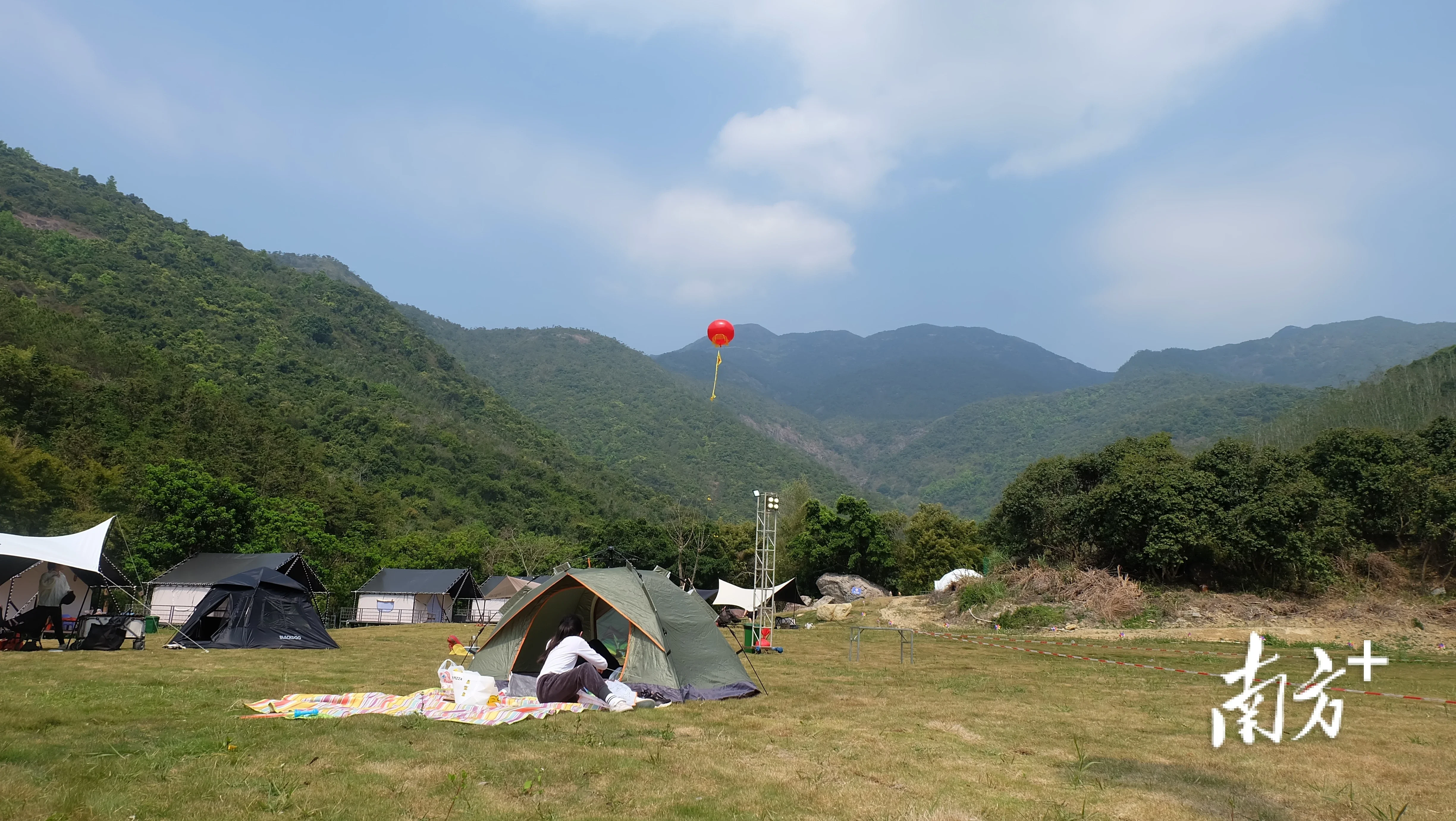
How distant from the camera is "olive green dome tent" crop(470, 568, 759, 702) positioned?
9750mm

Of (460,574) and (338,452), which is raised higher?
(338,452)

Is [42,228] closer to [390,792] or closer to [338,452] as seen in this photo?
[338,452]

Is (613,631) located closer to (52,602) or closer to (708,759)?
(708,759)

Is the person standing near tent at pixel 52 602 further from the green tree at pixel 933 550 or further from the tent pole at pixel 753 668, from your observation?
the green tree at pixel 933 550

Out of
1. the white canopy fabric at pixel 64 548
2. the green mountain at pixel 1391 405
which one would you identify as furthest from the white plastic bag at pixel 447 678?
the green mountain at pixel 1391 405

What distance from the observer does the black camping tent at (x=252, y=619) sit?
51.8 feet

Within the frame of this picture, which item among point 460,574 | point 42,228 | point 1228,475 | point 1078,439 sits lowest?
point 460,574

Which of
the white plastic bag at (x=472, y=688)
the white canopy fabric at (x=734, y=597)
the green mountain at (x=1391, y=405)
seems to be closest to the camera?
the white plastic bag at (x=472, y=688)

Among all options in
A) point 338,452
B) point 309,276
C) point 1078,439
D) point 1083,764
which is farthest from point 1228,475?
point 1078,439

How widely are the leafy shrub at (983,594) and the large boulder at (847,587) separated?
15.8 m

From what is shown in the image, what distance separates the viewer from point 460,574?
3816 centimetres

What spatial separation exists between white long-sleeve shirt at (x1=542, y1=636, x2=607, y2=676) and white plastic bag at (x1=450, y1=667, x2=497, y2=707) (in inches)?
23.6

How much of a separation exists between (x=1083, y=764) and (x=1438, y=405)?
46938 mm

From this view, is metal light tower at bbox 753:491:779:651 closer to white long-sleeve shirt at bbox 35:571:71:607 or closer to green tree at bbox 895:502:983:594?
white long-sleeve shirt at bbox 35:571:71:607
